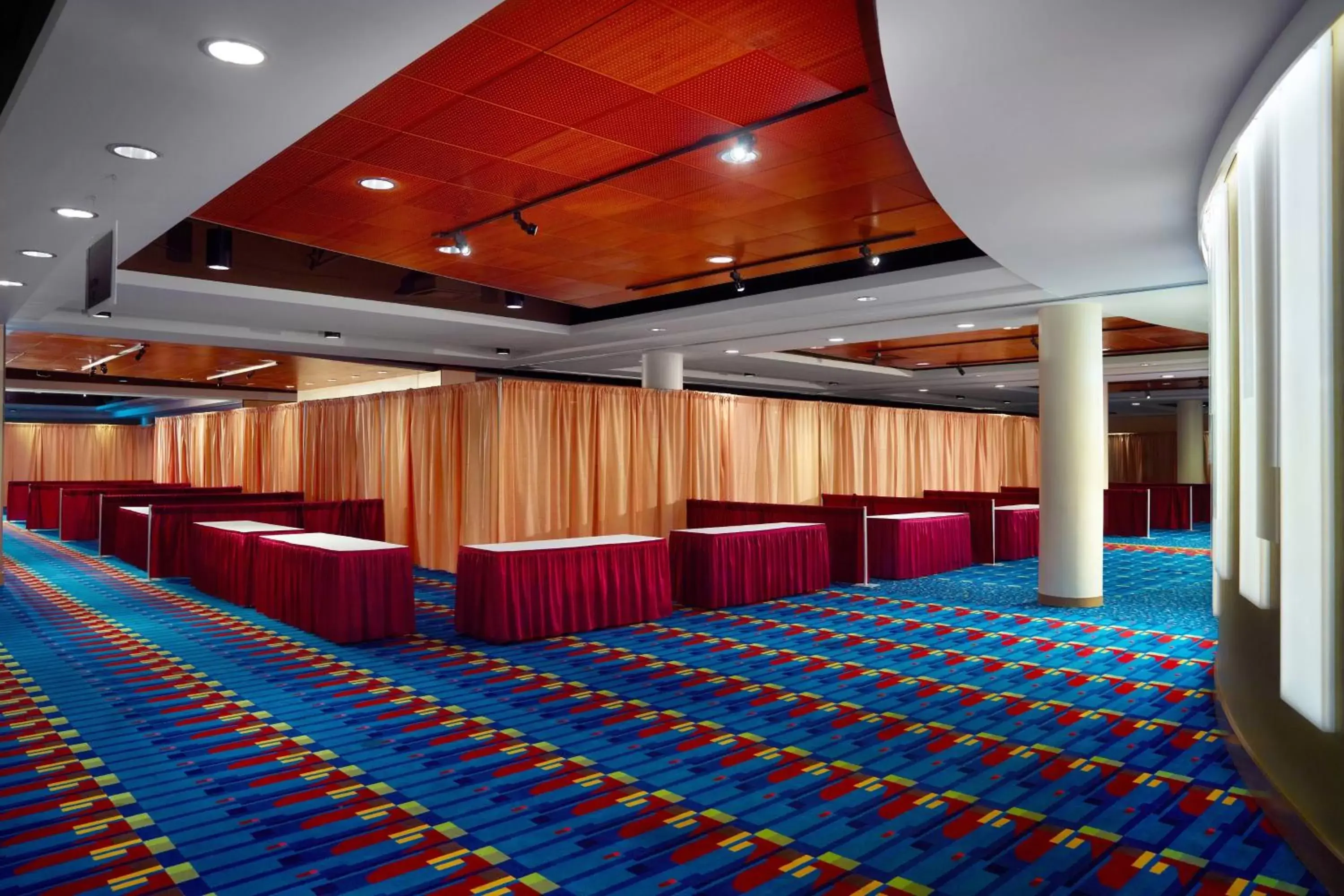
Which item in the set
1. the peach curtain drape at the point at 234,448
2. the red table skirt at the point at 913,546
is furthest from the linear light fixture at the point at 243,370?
the red table skirt at the point at 913,546

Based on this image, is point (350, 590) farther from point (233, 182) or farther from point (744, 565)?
point (744, 565)

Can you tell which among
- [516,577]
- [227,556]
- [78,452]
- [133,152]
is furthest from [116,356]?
[78,452]

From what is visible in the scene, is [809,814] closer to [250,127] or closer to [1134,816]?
[1134,816]

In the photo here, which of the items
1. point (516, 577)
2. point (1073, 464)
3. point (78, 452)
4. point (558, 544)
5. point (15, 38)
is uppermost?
point (15, 38)

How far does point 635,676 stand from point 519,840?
2.39 metres

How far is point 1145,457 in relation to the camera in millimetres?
26125

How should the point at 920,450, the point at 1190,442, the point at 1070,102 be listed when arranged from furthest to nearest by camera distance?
the point at 1190,442, the point at 920,450, the point at 1070,102

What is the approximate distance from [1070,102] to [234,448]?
1622cm

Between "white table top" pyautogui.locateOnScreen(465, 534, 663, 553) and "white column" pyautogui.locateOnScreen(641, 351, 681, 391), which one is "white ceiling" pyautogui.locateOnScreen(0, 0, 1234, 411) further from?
"white table top" pyautogui.locateOnScreen(465, 534, 663, 553)

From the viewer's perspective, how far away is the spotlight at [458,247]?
7.07 m

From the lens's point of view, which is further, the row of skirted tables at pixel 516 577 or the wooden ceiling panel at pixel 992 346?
the wooden ceiling panel at pixel 992 346

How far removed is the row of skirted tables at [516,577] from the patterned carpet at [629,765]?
24 cm

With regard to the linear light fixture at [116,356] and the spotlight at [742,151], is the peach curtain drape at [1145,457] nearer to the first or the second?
the spotlight at [742,151]

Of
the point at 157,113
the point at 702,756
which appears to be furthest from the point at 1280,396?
the point at 157,113
